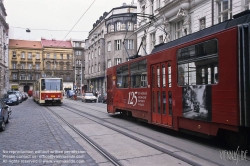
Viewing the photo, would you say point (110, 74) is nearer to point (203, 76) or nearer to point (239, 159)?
point (203, 76)

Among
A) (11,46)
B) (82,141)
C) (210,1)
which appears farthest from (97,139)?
(11,46)

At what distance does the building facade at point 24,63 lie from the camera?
81062 mm

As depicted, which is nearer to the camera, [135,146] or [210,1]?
[135,146]

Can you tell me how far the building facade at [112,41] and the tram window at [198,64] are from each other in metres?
30.0

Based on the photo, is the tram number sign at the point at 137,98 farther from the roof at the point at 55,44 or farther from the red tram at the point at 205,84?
the roof at the point at 55,44

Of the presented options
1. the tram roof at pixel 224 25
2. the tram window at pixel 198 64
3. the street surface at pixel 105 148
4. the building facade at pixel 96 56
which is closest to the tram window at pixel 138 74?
the street surface at pixel 105 148

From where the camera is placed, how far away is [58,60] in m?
86.5

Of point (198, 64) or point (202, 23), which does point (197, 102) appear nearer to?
point (198, 64)

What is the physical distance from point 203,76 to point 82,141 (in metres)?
4.35

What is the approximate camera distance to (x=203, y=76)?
24.7 feet

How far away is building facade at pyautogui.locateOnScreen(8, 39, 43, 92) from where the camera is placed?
3191 inches

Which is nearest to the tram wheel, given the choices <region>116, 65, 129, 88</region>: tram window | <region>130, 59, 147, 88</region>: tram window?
<region>130, 59, 147, 88</region>: tram window

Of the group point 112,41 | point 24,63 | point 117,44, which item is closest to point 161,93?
point 117,44

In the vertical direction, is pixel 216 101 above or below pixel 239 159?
above
